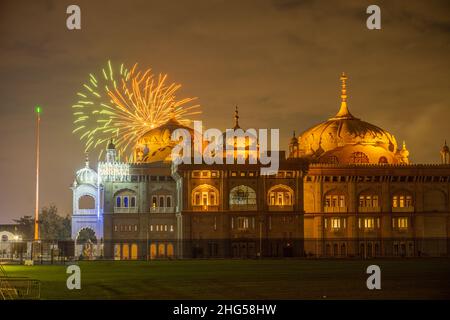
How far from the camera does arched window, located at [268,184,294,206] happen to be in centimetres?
9412

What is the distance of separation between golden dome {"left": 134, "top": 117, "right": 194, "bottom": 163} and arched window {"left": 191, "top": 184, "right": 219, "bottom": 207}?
9.60 metres

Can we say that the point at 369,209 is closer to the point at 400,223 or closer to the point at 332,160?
the point at 400,223

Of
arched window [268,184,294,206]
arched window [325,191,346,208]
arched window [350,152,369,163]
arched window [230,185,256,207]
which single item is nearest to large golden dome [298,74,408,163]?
arched window [350,152,369,163]

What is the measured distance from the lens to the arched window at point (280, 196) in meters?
94.1

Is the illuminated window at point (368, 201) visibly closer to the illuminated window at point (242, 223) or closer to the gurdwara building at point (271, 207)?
the gurdwara building at point (271, 207)

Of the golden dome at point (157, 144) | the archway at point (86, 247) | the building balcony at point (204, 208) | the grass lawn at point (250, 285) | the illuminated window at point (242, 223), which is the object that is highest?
the golden dome at point (157, 144)

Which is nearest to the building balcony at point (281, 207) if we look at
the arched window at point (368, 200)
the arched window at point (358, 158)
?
the arched window at point (368, 200)

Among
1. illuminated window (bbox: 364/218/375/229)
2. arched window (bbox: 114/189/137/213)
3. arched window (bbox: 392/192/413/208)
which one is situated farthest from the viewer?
arched window (bbox: 392/192/413/208)

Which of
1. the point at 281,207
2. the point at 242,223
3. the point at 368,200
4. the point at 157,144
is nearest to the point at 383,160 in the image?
the point at 368,200

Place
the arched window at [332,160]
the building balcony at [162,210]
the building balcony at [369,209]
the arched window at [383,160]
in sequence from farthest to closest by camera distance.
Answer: the arched window at [383,160] → the arched window at [332,160] → the building balcony at [369,209] → the building balcony at [162,210]

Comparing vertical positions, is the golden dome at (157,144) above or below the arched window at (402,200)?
above

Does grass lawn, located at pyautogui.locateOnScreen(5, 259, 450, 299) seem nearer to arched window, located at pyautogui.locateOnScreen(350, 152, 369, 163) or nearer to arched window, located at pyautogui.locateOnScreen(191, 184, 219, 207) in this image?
arched window, located at pyautogui.locateOnScreen(191, 184, 219, 207)

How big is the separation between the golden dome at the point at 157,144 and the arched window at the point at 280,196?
12.9m
